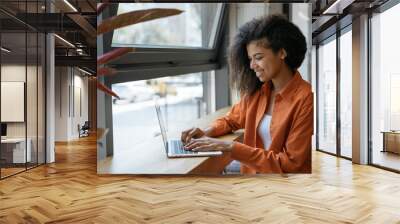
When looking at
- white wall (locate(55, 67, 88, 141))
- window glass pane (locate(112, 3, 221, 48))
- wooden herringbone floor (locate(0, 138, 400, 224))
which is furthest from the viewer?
white wall (locate(55, 67, 88, 141))

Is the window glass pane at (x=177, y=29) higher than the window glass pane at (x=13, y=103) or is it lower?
higher

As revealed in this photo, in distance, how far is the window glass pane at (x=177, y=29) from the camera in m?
4.89

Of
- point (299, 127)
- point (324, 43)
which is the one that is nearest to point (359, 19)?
point (324, 43)

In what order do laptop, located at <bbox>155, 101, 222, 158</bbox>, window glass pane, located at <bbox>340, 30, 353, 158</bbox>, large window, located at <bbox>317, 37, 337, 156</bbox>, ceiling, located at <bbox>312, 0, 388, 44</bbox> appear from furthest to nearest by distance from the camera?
1. large window, located at <bbox>317, 37, 337, 156</bbox>
2. window glass pane, located at <bbox>340, 30, 353, 158</bbox>
3. ceiling, located at <bbox>312, 0, 388, 44</bbox>
4. laptop, located at <bbox>155, 101, 222, 158</bbox>

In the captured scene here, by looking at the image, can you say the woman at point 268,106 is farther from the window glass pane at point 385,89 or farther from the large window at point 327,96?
the large window at point 327,96

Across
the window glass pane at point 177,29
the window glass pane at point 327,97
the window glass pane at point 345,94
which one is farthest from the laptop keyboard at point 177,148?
the window glass pane at point 327,97

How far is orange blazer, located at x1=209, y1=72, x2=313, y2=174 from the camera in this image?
4684 mm

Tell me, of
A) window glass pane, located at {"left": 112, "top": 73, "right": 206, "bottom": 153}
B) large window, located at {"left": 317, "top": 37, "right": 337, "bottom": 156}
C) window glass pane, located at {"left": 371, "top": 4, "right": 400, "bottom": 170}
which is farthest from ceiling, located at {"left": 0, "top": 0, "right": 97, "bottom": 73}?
large window, located at {"left": 317, "top": 37, "right": 337, "bottom": 156}

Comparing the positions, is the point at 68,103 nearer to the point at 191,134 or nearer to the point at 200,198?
the point at 191,134

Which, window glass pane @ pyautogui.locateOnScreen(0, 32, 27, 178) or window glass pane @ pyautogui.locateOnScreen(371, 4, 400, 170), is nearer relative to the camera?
window glass pane @ pyautogui.locateOnScreen(0, 32, 27, 178)

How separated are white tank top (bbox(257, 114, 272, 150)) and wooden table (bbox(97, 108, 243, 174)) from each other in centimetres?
24

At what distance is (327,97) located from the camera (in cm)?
971

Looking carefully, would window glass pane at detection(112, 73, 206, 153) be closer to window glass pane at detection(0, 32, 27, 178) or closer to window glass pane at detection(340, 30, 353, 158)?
window glass pane at detection(0, 32, 27, 178)

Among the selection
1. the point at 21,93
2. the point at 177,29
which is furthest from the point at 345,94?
the point at 21,93
